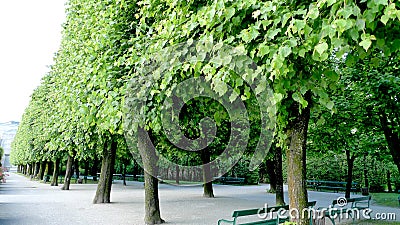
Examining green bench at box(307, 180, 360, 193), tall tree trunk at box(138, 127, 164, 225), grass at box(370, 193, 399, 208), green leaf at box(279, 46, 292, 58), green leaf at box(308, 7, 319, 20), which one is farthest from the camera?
green bench at box(307, 180, 360, 193)

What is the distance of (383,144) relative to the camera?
1222cm

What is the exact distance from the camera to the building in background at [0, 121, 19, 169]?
89400 mm

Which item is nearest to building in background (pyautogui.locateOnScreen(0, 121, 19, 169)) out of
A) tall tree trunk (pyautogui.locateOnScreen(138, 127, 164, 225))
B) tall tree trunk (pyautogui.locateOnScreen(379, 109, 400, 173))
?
tall tree trunk (pyautogui.locateOnScreen(138, 127, 164, 225))

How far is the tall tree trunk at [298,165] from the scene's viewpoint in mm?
5340

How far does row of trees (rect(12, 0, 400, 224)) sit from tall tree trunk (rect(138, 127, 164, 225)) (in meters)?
0.03

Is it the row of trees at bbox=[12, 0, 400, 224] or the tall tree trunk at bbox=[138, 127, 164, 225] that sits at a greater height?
the row of trees at bbox=[12, 0, 400, 224]

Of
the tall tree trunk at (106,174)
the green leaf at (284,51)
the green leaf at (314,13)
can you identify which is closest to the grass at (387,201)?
the tall tree trunk at (106,174)

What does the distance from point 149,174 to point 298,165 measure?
4.99m

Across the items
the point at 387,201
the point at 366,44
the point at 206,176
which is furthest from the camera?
the point at 206,176

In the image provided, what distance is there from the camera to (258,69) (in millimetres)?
4156

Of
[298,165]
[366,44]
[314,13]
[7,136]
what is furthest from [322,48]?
[7,136]

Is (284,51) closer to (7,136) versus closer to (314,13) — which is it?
(314,13)

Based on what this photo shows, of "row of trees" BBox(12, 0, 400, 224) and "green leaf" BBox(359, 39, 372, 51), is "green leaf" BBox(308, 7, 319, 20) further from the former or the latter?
"green leaf" BBox(359, 39, 372, 51)

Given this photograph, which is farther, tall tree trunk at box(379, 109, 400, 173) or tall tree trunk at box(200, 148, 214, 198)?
tall tree trunk at box(200, 148, 214, 198)
